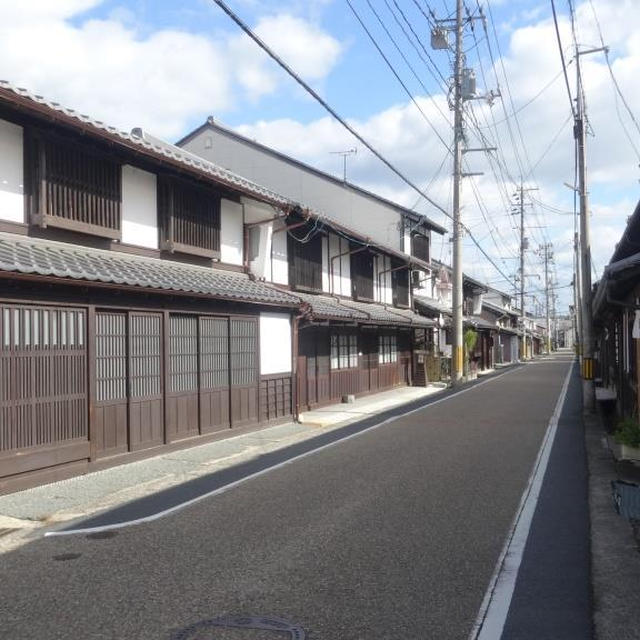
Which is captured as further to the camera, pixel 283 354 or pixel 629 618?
pixel 283 354

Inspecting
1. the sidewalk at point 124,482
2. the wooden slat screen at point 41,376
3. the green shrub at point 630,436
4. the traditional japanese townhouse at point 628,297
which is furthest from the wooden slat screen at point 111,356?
the green shrub at point 630,436

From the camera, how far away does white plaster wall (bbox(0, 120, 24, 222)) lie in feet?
33.0

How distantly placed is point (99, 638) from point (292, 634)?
4.10 ft

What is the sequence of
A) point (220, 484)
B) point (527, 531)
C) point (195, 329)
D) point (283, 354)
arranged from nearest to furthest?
1. point (527, 531)
2. point (220, 484)
3. point (195, 329)
4. point (283, 354)

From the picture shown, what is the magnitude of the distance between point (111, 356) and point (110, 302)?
2.82 ft

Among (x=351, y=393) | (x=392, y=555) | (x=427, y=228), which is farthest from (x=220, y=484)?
(x=427, y=228)

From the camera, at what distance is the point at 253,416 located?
15484mm

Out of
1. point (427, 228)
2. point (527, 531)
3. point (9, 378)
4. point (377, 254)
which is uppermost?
point (427, 228)

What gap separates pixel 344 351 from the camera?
23734 millimetres

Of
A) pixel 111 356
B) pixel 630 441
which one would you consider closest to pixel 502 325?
pixel 630 441

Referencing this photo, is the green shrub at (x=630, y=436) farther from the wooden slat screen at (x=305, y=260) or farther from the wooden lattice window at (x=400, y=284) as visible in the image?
the wooden lattice window at (x=400, y=284)

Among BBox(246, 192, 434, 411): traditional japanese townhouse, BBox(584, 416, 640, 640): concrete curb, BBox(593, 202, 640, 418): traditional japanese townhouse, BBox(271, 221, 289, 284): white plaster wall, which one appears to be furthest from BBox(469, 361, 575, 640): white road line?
BBox(271, 221, 289, 284): white plaster wall

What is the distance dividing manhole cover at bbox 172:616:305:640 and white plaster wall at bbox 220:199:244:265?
1152 centimetres

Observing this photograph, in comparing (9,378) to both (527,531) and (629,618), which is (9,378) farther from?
(629,618)
